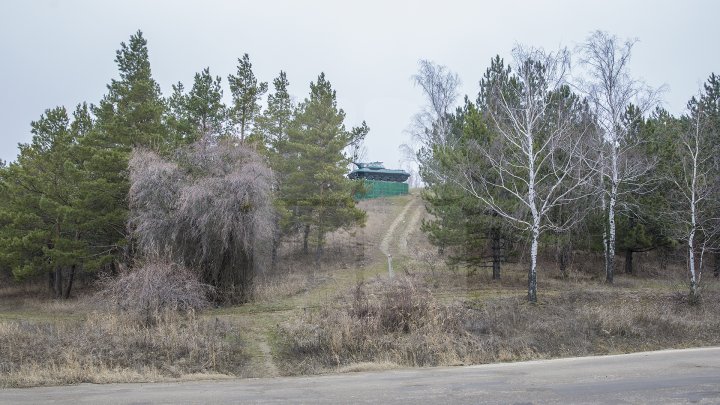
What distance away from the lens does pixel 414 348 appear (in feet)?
42.4

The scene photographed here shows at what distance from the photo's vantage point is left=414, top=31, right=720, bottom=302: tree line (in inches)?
749

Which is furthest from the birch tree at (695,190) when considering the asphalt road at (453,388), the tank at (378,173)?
the tank at (378,173)

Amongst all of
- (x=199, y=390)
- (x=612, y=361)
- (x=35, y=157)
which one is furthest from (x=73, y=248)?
(x=612, y=361)

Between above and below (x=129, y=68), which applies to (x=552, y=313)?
below

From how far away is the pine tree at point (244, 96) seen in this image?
29.5 metres

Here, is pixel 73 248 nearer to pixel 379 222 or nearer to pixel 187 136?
pixel 187 136

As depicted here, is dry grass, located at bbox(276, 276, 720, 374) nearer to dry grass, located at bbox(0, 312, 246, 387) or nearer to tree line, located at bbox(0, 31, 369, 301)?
dry grass, located at bbox(0, 312, 246, 387)

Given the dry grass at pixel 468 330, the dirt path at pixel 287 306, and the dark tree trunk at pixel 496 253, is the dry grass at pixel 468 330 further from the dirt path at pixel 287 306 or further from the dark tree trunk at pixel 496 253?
the dark tree trunk at pixel 496 253

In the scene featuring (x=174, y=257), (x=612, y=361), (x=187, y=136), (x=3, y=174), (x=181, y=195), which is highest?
(x=187, y=136)

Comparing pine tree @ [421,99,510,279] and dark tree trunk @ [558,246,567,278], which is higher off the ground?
pine tree @ [421,99,510,279]

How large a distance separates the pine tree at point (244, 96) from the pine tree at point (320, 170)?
278cm

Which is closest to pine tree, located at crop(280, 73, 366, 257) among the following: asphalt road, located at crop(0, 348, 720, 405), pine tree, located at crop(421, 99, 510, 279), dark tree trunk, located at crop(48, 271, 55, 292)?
pine tree, located at crop(421, 99, 510, 279)

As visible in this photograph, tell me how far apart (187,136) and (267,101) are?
786 cm

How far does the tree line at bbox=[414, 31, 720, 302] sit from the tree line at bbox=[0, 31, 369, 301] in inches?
313
